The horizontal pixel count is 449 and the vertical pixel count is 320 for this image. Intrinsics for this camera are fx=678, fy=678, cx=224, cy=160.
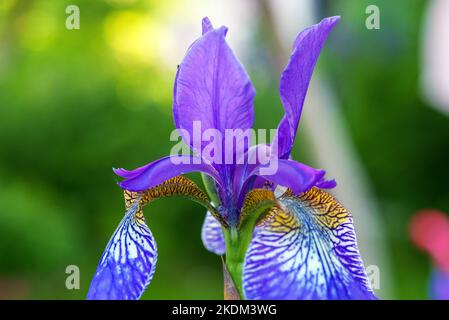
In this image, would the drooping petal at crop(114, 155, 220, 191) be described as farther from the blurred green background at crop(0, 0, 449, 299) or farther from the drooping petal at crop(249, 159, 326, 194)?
the blurred green background at crop(0, 0, 449, 299)

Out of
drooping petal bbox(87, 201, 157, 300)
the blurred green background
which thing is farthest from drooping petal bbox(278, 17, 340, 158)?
the blurred green background

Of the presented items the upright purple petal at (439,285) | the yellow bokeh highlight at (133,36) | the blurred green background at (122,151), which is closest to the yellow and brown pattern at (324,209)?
the upright purple petal at (439,285)

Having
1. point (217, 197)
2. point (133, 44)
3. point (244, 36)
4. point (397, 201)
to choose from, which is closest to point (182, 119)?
point (217, 197)

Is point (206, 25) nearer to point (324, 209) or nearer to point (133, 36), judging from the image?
point (324, 209)

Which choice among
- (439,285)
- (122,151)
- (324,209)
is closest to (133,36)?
(122,151)

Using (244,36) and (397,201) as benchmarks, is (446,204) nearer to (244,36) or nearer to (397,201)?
(397,201)
